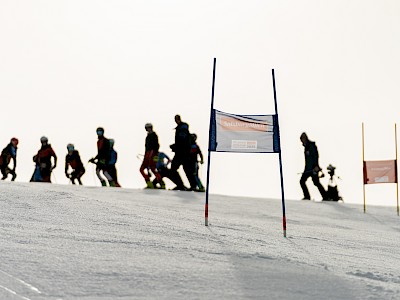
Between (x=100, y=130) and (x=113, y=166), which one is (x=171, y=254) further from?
(x=113, y=166)

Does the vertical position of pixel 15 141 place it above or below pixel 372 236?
above

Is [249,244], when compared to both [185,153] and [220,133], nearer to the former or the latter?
[220,133]

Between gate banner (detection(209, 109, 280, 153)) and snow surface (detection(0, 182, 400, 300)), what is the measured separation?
3.36ft

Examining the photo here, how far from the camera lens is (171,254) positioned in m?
8.46

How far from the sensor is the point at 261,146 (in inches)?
446

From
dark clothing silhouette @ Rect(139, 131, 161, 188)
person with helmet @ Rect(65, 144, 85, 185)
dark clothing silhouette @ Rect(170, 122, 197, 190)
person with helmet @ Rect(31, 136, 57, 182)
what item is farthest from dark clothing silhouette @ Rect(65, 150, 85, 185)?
dark clothing silhouette @ Rect(170, 122, 197, 190)

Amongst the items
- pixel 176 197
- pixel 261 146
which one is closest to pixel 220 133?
pixel 261 146

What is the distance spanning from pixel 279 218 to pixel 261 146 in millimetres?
3626

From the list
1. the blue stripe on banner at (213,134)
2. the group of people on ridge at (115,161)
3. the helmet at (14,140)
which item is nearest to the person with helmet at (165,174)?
the group of people on ridge at (115,161)

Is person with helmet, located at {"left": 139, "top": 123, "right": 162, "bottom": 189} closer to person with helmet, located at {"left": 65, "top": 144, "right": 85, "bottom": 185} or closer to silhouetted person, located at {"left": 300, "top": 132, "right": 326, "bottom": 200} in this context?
person with helmet, located at {"left": 65, "top": 144, "right": 85, "bottom": 185}

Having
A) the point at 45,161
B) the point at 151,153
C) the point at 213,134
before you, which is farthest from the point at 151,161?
the point at 213,134

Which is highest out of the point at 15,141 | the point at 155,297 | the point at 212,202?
the point at 15,141

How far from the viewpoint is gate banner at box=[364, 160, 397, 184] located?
20.5m

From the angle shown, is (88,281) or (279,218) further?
(279,218)
